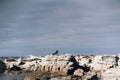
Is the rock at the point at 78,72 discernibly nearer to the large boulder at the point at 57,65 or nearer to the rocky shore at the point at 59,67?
the rocky shore at the point at 59,67

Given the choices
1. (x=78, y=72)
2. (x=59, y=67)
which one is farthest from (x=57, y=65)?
(x=78, y=72)

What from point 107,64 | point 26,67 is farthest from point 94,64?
point 26,67

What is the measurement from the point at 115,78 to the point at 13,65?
159ft

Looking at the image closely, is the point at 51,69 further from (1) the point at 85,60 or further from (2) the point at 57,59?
(1) the point at 85,60

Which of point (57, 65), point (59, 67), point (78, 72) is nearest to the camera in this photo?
point (78, 72)

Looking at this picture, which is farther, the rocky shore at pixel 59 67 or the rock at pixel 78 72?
the rocky shore at pixel 59 67

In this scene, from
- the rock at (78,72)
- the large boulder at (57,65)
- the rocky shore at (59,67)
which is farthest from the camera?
the large boulder at (57,65)

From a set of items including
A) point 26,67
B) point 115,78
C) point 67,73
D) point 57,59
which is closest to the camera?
point 115,78

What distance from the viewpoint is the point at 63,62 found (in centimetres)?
7694

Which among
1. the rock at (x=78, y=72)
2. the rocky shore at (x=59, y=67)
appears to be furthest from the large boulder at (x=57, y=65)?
the rock at (x=78, y=72)

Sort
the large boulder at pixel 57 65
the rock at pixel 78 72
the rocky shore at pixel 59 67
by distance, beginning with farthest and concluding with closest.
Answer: the large boulder at pixel 57 65
the rocky shore at pixel 59 67
the rock at pixel 78 72

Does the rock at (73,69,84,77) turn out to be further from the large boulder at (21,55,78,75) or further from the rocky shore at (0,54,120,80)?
the large boulder at (21,55,78,75)

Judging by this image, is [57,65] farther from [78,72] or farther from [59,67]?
[78,72]

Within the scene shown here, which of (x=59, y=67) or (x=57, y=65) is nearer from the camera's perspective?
(x=59, y=67)
